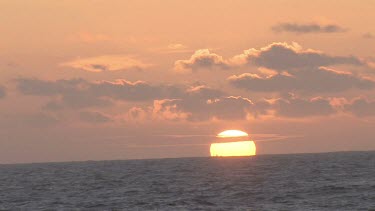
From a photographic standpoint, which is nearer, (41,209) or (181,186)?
(41,209)

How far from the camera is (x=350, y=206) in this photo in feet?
218

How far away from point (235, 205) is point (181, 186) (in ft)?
91.3

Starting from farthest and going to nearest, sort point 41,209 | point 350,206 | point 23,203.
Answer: point 23,203
point 41,209
point 350,206

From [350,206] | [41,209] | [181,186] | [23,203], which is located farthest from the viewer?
[181,186]

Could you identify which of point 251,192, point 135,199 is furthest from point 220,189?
point 135,199

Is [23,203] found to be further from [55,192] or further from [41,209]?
[55,192]

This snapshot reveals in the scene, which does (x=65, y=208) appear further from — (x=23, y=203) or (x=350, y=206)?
(x=350, y=206)

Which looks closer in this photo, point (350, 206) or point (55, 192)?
point (350, 206)

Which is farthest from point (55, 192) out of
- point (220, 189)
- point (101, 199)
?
point (220, 189)

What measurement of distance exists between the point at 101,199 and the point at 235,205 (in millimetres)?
17476

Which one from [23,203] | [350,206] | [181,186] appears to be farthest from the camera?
[181,186]

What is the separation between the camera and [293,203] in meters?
70.2

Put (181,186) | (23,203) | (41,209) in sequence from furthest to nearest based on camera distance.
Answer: (181,186), (23,203), (41,209)

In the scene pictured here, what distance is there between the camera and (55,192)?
9362 centimetres
